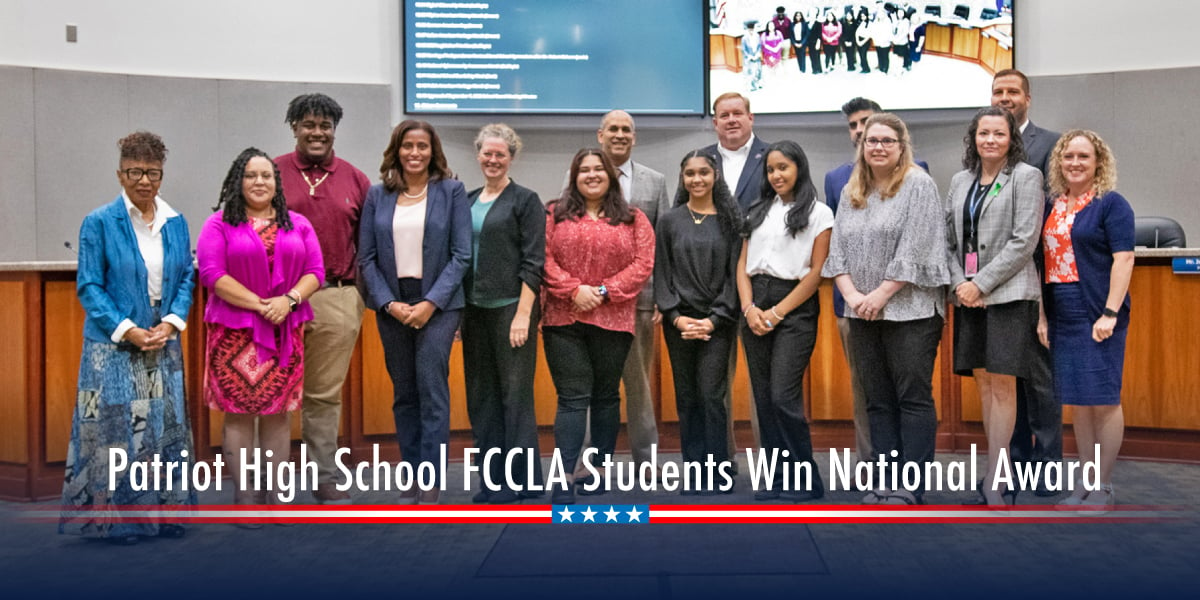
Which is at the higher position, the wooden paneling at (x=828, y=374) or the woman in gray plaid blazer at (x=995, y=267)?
the woman in gray plaid blazer at (x=995, y=267)

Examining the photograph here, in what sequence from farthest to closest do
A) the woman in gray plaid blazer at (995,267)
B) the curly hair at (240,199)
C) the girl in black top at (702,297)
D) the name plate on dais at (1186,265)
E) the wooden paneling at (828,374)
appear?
the wooden paneling at (828,374) < the name plate on dais at (1186,265) < the girl in black top at (702,297) < the woman in gray plaid blazer at (995,267) < the curly hair at (240,199)

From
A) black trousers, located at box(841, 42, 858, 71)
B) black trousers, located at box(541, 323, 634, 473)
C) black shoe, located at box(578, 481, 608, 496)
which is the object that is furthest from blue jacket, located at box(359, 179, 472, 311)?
black trousers, located at box(841, 42, 858, 71)

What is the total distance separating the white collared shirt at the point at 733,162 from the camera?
4555 millimetres

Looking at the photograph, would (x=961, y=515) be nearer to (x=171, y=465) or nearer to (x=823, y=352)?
(x=823, y=352)

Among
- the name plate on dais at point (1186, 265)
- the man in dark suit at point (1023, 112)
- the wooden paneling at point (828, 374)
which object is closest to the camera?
the man in dark suit at point (1023, 112)

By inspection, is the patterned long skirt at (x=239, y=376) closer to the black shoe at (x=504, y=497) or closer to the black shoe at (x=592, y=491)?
the black shoe at (x=504, y=497)

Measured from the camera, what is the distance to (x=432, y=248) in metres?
3.96

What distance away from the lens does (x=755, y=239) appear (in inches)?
163

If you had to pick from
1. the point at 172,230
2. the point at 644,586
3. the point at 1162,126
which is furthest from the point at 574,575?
the point at 1162,126

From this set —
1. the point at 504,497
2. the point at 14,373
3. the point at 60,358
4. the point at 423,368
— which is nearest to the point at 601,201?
the point at 423,368

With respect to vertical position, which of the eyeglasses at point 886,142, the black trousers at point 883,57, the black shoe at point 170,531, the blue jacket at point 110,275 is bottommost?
the black shoe at point 170,531

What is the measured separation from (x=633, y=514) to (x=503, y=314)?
0.87 meters

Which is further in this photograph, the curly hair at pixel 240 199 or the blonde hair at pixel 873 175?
the blonde hair at pixel 873 175

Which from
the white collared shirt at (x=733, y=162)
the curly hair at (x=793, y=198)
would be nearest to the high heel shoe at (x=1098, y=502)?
the curly hair at (x=793, y=198)
